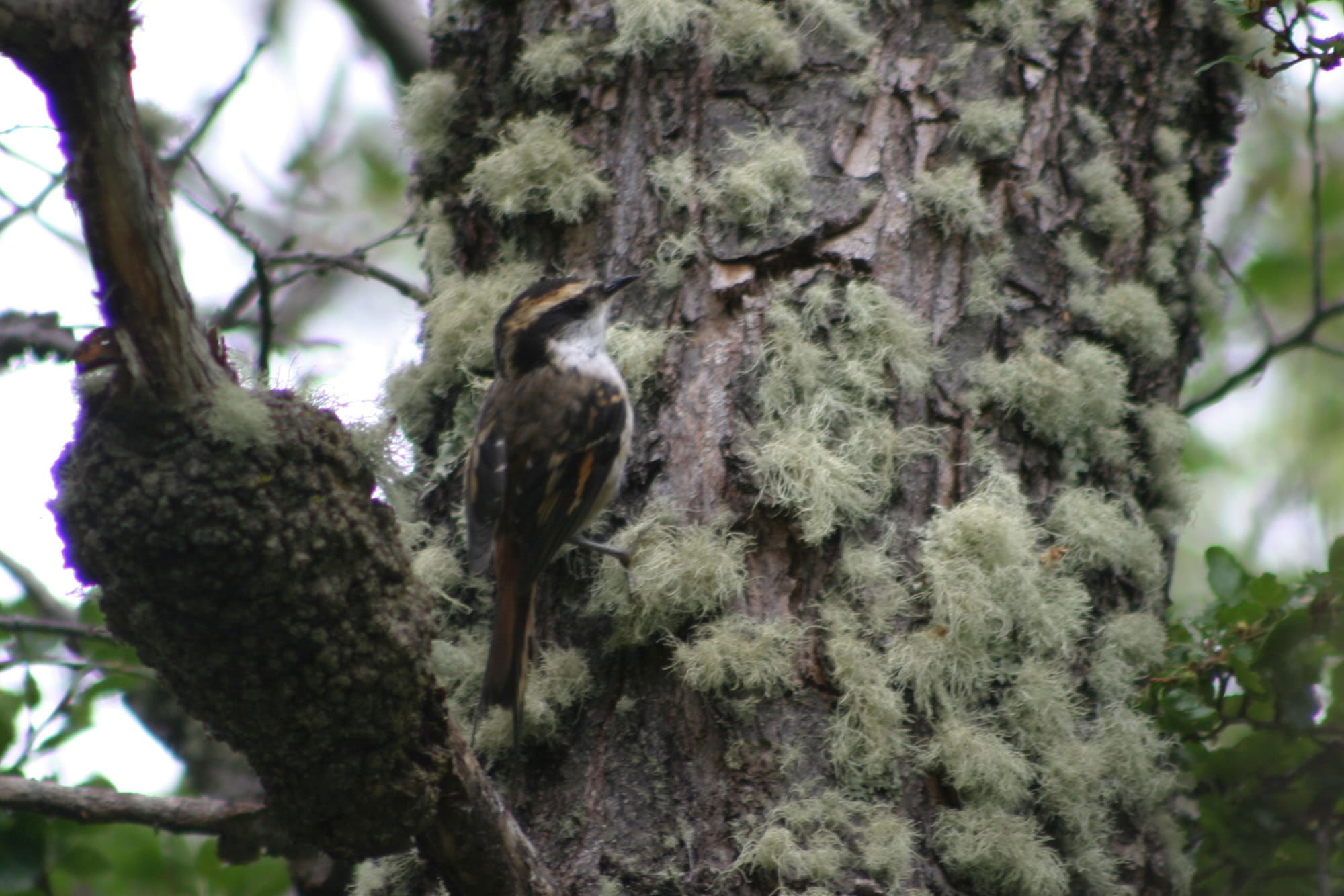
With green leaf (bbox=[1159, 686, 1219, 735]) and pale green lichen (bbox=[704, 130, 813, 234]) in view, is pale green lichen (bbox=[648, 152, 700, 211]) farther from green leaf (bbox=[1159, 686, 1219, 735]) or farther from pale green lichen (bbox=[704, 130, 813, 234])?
green leaf (bbox=[1159, 686, 1219, 735])

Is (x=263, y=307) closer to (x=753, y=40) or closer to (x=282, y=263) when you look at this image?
(x=282, y=263)

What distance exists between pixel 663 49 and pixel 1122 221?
152 cm

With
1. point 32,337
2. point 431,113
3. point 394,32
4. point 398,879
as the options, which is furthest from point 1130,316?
point 394,32

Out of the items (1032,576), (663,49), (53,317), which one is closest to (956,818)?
(1032,576)

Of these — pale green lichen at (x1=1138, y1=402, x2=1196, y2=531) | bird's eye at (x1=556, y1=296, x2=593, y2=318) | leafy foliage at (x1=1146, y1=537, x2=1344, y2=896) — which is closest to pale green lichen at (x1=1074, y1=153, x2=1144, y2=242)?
pale green lichen at (x1=1138, y1=402, x2=1196, y2=531)

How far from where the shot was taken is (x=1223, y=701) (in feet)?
11.0

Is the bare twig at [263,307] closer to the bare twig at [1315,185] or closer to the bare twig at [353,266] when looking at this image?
the bare twig at [353,266]

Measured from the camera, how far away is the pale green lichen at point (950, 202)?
11.5 ft

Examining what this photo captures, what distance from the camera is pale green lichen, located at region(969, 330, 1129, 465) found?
341 centimetres

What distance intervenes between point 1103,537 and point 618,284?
153 cm

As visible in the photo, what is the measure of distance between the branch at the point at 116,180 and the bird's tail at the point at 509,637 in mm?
1165

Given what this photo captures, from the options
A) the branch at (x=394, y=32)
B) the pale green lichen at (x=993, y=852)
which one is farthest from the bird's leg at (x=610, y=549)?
the branch at (x=394, y=32)

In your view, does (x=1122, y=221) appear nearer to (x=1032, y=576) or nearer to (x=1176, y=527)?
(x=1176, y=527)

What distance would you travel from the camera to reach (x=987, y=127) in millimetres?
3625
